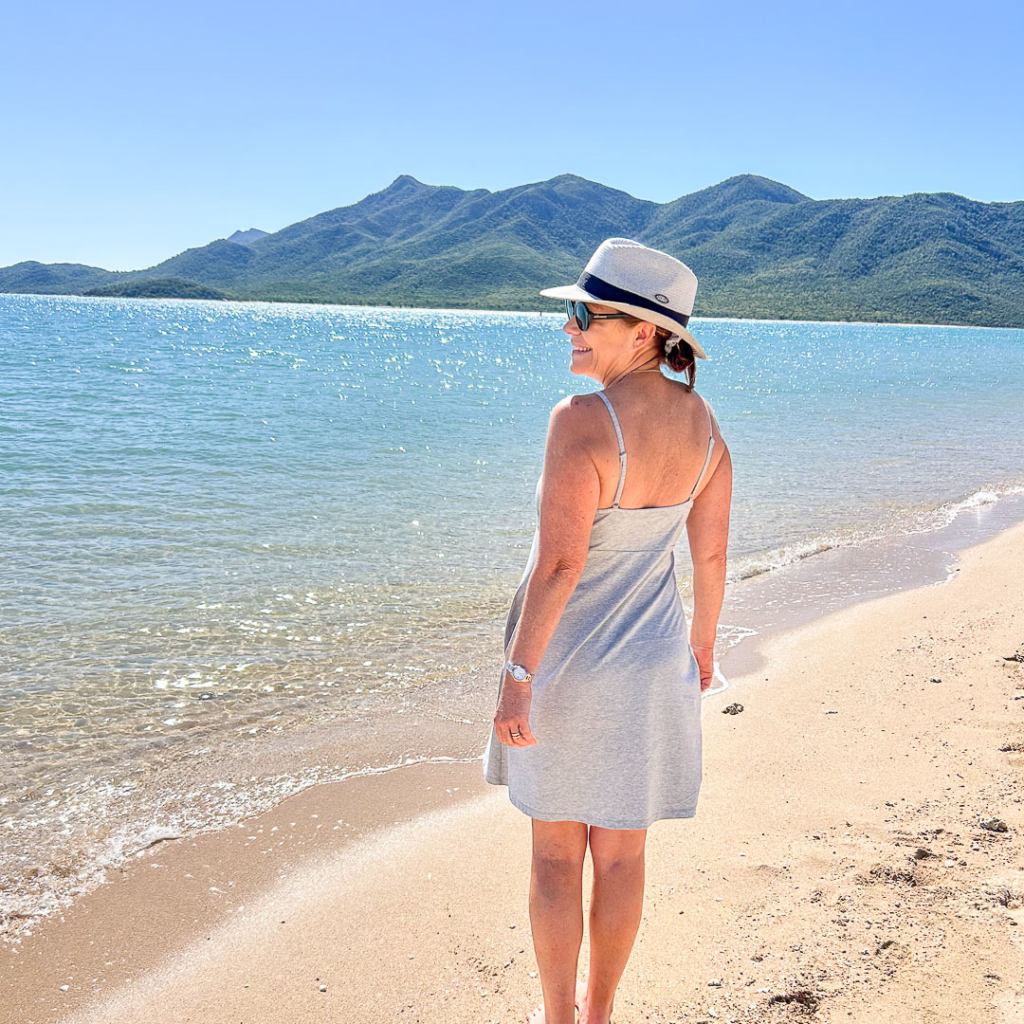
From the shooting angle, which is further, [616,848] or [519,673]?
[616,848]

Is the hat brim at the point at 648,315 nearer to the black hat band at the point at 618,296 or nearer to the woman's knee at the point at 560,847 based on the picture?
the black hat band at the point at 618,296

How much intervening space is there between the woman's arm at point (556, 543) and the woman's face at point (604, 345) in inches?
7.7

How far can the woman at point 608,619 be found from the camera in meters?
2.08

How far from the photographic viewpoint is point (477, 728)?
5.38 metres

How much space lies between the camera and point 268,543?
977 cm

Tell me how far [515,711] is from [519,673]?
0.32 feet

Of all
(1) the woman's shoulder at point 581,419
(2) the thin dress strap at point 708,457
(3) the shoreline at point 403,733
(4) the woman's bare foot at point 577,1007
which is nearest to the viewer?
(1) the woman's shoulder at point 581,419

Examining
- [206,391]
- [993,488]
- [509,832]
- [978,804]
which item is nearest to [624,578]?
[509,832]

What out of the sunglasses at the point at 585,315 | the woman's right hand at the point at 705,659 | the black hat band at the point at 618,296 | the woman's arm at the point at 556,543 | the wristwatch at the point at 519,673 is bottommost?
the woman's right hand at the point at 705,659

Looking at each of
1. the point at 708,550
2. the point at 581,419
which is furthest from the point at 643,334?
the point at 708,550

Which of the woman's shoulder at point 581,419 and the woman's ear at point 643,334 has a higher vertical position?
the woman's ear at point 643,334

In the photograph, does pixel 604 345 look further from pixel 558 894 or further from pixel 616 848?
pixel 558 894

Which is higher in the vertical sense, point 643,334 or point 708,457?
point 643,334

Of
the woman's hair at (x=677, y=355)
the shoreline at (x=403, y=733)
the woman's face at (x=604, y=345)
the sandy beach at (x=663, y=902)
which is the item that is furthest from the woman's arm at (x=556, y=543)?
the shoreline at (x=403, y=733)
